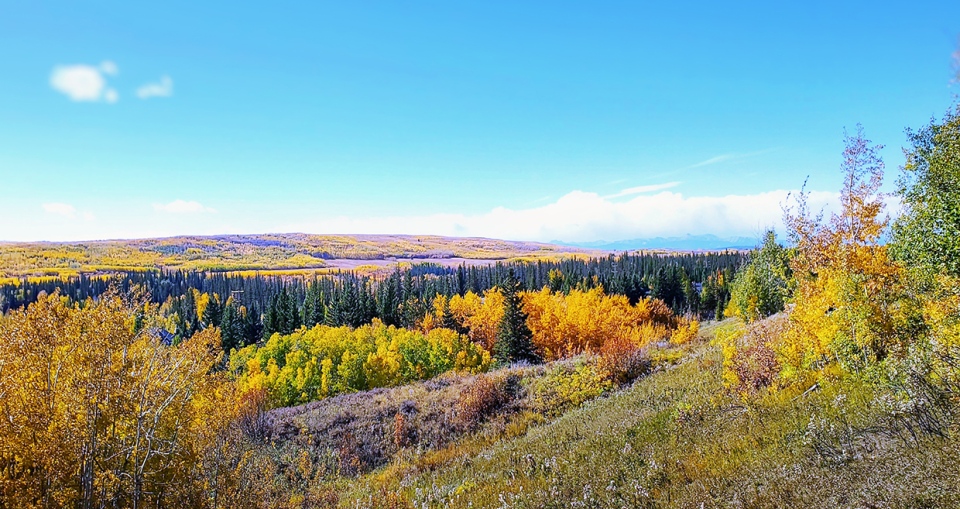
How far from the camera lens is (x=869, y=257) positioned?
1420cm

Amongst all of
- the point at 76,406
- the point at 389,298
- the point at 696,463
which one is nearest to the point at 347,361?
the point at 389,298

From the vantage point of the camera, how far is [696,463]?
9.59 m

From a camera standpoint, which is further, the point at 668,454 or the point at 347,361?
the point at 347,361

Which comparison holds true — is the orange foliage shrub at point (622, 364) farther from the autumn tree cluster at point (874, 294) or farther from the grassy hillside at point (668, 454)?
the autumn tree cluster at point (874, 294)

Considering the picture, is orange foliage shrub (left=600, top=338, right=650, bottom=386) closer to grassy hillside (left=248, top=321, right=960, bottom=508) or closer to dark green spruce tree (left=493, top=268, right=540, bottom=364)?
grassy hillside (left=248, top=321, right=960, bottom=508)

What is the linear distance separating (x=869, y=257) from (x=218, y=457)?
19.6 m

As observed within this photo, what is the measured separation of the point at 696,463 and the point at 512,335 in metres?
36.5

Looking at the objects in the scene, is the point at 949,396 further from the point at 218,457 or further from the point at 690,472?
the point at 218,457

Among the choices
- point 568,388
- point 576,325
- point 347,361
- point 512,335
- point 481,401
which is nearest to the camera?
point 568,388

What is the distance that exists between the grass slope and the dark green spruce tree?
26.5m

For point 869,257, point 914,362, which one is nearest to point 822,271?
point 869,257

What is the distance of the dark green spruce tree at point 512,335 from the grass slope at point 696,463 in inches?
1045

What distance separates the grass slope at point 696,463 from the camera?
6488 mm

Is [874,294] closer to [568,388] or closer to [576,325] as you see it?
[568,388]
